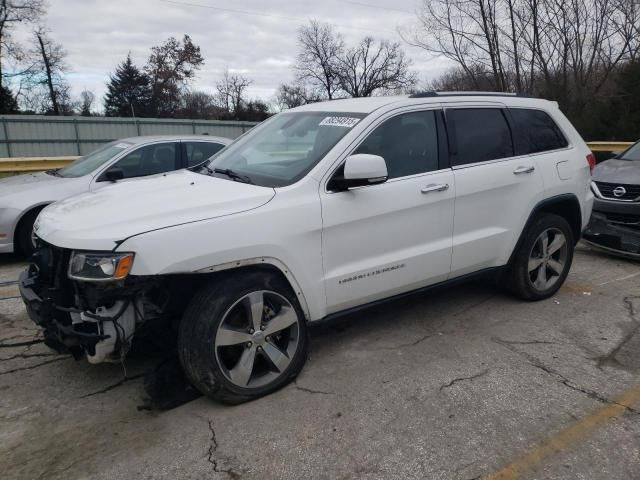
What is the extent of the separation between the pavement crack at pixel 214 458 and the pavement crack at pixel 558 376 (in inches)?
85.0

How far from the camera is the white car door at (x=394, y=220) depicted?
335cm

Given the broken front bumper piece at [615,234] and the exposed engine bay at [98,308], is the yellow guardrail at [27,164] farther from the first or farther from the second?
Result: the broken front bumper piece at [615,234]

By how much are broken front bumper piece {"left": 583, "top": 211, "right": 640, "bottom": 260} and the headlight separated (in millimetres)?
5609

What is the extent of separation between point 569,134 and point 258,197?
10.7 feet

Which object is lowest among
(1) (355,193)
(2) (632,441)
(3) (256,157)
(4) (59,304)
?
(2) (632,441)

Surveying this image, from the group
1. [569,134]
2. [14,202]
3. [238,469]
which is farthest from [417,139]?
[14,202]

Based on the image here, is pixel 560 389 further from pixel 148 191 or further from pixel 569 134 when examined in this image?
pixel 148 191

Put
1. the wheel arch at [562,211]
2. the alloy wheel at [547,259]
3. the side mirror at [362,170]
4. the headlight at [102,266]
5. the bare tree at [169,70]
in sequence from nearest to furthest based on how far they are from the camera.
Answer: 1. the headlight at [102,266]
2. the side mirror at [362,170]
3. the wheel arch at [562,211]
4. the alloy wheel at [547,259]
5. the bare tree at [169,70]

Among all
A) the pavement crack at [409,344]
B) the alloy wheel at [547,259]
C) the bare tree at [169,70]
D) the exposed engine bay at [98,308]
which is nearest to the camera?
the exposed engine bay at [98,308]

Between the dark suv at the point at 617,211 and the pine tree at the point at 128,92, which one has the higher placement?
the pine tree at the point at 128,92

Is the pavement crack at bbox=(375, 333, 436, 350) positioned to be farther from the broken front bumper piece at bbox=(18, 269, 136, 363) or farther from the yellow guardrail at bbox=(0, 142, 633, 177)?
the yellow guardrail at bbox=(0, 142, 633, 177)

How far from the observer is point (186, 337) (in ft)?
9.52

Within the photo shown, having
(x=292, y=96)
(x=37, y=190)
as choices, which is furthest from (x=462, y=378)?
(x=292, y=96)

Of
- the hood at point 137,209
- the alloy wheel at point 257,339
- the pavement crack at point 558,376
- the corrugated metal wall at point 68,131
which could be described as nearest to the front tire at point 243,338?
the alloy wheel at point 257,339
